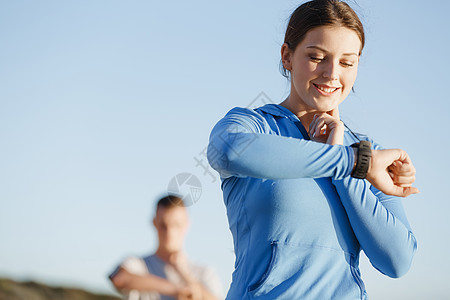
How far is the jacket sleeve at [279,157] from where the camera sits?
1.48 meters

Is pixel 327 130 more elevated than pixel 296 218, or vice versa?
pixel 327 130

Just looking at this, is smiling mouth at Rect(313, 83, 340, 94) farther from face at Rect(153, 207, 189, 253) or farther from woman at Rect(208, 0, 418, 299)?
face at Rect(153, 207, 189, 253)

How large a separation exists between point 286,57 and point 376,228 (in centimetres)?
76

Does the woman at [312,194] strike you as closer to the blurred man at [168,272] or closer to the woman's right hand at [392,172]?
the woman's right hand at [392,172]

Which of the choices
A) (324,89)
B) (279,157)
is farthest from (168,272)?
(324,89)

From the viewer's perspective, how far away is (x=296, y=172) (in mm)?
1485

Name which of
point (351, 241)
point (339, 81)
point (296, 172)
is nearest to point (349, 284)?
point (351, 241)

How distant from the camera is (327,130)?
1.83 metres

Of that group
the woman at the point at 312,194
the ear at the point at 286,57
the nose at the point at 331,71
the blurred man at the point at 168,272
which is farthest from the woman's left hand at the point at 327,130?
the blurred man at the point at 168,272

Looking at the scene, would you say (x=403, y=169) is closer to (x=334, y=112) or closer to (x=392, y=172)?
(x=392, y=172)

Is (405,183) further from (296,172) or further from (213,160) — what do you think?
(213,160)

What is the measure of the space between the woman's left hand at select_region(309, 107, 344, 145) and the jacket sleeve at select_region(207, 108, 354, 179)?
0.23 m

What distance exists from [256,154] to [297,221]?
11.1 inches

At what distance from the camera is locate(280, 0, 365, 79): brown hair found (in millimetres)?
1917
